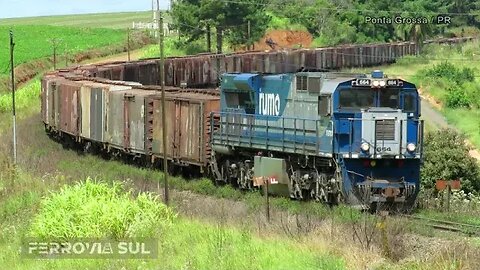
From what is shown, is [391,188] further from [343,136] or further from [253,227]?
[253,227]

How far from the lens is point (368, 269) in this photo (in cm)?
1159

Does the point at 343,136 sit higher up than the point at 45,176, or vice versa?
the point at 343,136

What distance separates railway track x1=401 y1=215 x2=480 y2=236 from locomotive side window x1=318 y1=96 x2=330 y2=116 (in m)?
3.13

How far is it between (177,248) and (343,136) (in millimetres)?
6957

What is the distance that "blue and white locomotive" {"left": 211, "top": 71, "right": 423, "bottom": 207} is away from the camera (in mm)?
19734

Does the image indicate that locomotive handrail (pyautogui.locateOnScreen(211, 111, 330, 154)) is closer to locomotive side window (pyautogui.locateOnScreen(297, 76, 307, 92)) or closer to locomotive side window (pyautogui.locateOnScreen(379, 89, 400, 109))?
locomotive side window (pyautogui.locateOnScreen(297, 76, 307, 92))

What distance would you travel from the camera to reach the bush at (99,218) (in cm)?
1530

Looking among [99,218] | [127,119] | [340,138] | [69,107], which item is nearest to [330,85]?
[340,138]

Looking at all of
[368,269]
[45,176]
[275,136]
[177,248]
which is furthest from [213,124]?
[368,269]

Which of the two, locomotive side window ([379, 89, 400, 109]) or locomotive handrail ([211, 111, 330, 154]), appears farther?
locomotive handrail ([211, 111, 330, 154])

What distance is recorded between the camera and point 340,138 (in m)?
19.9

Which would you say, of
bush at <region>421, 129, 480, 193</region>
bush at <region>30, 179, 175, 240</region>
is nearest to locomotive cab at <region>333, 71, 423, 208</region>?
bush at <region>30, 179, 175, 240</region>

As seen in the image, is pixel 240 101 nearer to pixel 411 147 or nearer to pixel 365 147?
pixel 365 147

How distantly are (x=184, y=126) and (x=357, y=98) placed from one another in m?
7.10
